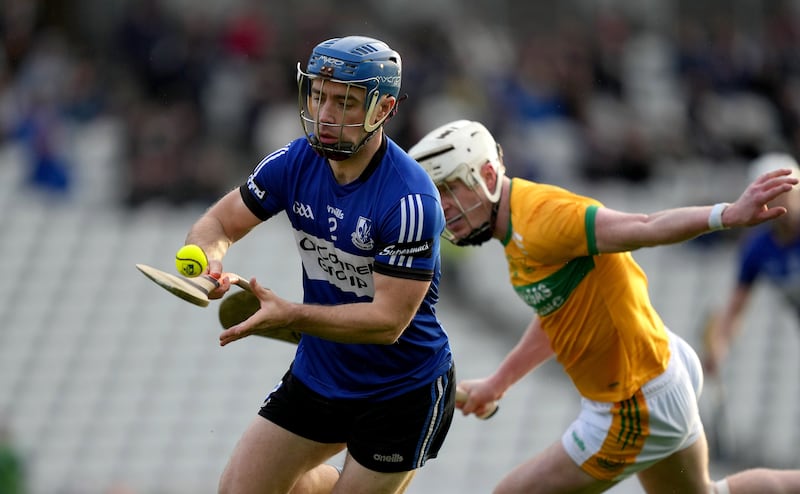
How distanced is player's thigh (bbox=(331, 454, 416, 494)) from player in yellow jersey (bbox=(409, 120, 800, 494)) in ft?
2.92

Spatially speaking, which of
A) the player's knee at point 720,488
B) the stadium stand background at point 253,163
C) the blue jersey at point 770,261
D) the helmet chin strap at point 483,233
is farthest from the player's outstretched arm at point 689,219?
the stadium stand background at point 253,163

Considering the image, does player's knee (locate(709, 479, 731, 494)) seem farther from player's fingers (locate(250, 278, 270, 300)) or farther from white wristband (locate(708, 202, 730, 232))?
player's fingers (locate(250, 278, 270, 300))

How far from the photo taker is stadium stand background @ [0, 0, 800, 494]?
13180mm

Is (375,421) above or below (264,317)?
below

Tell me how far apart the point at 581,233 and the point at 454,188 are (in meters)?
0.61

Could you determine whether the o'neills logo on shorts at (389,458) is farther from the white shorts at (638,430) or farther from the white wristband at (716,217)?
the white wristband at (716,217)

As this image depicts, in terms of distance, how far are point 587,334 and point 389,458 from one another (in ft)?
3.79

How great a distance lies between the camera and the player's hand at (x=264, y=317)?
456 cm

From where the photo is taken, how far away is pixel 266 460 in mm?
5262

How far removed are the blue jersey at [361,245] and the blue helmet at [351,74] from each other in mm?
171

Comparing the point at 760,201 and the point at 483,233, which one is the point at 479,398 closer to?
the point at 483,233

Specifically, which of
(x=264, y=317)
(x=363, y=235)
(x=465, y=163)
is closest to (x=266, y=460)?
(x=264, y=317)

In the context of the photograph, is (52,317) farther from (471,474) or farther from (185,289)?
(185,289)

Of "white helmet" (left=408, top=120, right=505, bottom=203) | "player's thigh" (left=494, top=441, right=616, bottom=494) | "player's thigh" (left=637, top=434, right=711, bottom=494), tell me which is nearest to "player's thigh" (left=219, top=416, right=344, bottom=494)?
"player's thigh" (left=494, top=441, right=616, bottom=494)
